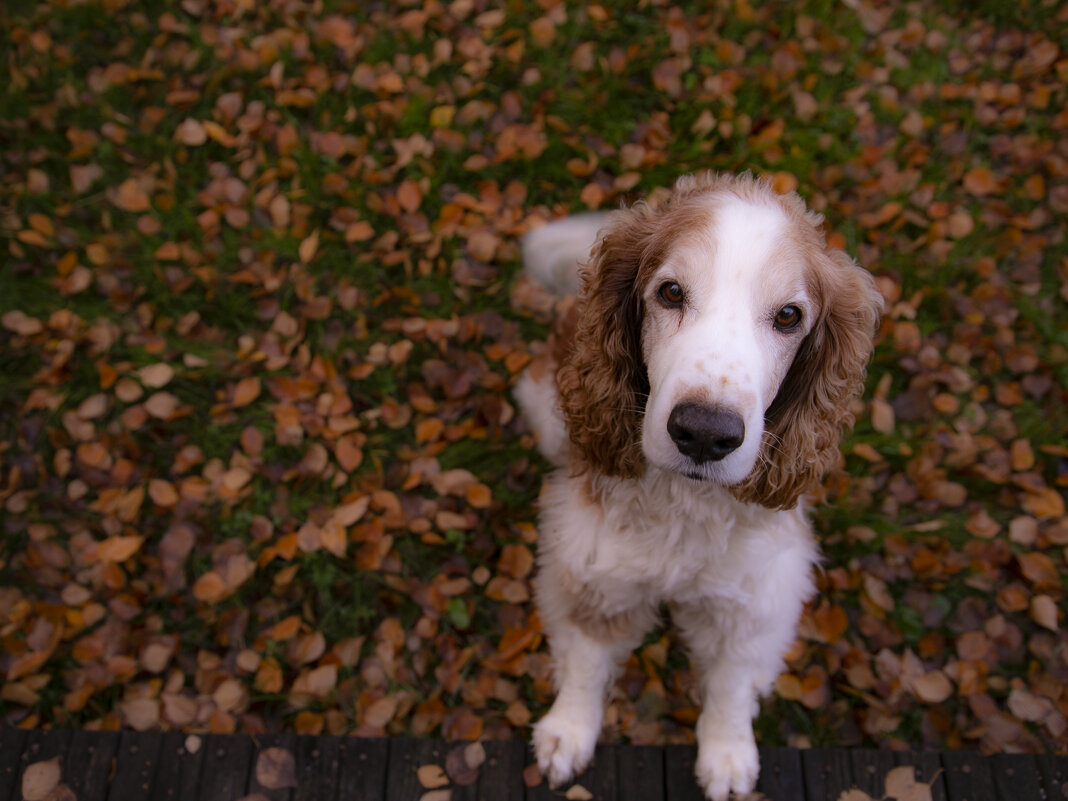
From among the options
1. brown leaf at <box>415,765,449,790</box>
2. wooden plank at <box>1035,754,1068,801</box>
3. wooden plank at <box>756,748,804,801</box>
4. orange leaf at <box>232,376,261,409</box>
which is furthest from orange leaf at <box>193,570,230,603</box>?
wooden plank at <box>1035,754,1068,801</box>

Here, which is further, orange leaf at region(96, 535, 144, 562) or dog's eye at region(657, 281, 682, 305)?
orange leaf at region(96, 535, 144, 562)

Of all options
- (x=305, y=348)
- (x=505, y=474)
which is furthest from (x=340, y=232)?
(x=505, y=474)

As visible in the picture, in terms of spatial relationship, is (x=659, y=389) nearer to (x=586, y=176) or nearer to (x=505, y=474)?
(x=505, y=474)

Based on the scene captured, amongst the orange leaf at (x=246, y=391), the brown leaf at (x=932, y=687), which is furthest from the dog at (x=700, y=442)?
the orange leaf at (x=246, y=391)

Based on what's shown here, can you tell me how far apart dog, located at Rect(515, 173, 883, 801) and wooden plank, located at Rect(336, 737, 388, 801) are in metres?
0.58

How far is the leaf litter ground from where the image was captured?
10.1 ft

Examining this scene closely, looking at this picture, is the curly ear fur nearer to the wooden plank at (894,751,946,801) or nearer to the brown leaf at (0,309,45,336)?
the wooden plank at (894,751,946,801)

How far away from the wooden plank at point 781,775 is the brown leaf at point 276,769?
1724mm

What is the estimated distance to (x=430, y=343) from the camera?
3.84 m

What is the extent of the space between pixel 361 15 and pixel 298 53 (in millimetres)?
498

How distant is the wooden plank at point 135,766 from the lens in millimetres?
2684

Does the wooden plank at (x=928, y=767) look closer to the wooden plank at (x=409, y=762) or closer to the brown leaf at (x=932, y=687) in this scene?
the brown leaf at (x=932, y=687)

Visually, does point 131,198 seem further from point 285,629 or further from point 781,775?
point 781,775

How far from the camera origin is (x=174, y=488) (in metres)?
3.50
